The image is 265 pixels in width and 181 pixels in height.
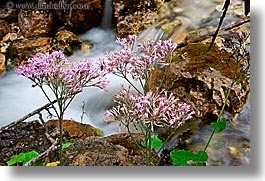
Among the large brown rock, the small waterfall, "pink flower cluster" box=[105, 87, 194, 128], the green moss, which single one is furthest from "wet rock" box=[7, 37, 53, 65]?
the green moss

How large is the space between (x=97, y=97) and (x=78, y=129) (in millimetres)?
127

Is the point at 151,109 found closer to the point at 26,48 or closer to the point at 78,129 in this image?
the point at 78,129

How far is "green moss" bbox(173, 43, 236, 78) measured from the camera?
1.37 meters

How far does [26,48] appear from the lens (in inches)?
55.8

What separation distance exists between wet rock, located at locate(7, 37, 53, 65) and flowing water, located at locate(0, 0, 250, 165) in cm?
5

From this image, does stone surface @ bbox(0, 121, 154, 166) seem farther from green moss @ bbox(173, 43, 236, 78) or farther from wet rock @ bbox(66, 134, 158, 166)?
green moss @ bbox(173, 43, 236, 78)

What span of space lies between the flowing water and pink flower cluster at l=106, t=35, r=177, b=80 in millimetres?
27

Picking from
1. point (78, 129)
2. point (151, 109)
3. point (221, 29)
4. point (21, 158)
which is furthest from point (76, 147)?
point (221, 29)

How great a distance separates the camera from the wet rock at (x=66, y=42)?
1.40 meters

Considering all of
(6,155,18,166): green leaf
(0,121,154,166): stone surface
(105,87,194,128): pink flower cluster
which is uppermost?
(105,87,194,128): pink flower cluster

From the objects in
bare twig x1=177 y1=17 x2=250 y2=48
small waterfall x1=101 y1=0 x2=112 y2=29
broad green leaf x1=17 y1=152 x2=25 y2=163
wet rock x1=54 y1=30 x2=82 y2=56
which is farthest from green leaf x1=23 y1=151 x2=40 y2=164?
bare twig x1=177 y1=17 x2=250 y2=48

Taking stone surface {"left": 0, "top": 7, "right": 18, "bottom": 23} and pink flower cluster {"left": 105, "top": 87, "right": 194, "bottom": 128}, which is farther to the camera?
stone surface {"left": 0, "top": 7, "right": 18, "bottom": 23}

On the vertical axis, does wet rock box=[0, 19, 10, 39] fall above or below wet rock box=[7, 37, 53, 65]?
above

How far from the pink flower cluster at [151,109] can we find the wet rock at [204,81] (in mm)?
37
